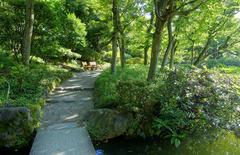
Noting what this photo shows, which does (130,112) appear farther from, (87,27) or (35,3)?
(87,27)

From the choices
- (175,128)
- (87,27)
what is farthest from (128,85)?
(87,27)

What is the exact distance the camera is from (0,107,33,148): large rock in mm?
6551

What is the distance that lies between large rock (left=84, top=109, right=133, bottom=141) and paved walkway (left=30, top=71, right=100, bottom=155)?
10.1 inches

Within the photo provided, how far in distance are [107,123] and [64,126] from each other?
3.53 ft

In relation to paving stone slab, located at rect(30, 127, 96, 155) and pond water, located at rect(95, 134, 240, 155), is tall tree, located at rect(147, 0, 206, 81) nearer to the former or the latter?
pond water, located at rect(95, 134, 240, 155)

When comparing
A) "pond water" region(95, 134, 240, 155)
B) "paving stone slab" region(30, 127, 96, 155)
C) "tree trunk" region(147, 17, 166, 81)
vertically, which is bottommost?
"pond water" region(95, 134, 240, 155)

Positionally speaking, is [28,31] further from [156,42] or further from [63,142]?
[63,142]

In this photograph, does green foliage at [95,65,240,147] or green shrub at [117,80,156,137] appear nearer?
green foliage at [95,65,240,147]

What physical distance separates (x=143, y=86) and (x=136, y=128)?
1.04m

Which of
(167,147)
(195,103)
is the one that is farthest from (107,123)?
(195,103)

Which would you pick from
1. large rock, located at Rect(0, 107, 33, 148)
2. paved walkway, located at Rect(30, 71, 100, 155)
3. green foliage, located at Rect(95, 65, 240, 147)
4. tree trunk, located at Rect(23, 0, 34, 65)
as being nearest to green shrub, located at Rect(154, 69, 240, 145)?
green foliage, located at Rect(95, 65, 240, 147)

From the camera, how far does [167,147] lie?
696 centimetres

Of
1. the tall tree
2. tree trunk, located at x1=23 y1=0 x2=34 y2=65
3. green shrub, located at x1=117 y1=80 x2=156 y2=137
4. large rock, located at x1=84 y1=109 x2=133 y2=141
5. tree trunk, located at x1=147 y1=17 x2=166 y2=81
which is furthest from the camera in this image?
tree trunk, located at x1=23 y1=0 x2=34 y2=65

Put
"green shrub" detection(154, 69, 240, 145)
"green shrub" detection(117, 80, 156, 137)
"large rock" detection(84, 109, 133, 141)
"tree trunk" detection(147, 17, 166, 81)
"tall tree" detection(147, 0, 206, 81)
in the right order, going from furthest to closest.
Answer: "tree trunk" detection(147, 17, 166, 81) → "tall tree" detection(147, 0, 206, 81) → "green shrub" detection(117, 80, 156, 137) → "large rock" detection(84, 109, 133, 141) → "green shrub" detection(154, 69, 240, 145)
